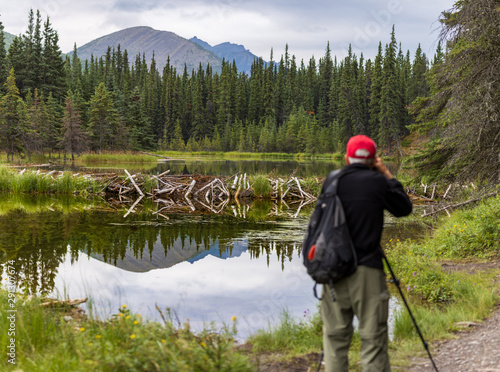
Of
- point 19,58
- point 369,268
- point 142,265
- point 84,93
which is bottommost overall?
point 142,265

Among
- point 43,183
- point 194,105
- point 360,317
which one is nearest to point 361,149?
point 360,317

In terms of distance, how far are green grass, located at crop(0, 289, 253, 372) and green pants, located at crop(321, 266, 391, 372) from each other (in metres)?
0.80

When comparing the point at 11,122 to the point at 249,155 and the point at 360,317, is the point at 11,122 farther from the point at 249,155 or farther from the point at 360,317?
the point at 360,317

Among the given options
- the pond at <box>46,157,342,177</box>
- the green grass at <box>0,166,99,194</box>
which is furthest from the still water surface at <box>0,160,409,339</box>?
the pond at <box>46,157,342,177</box>

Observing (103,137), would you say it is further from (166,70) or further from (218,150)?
(166,70)

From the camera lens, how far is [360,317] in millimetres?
3604

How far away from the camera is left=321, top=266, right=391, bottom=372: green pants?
11.7 ft

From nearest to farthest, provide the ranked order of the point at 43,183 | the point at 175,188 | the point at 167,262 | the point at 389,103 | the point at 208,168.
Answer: the point at 167,262 → the point at 43,183 → the point at 175,188 → the point at 208,168 → the point at 389,103

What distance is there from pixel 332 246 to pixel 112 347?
217cm

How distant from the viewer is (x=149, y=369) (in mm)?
3535

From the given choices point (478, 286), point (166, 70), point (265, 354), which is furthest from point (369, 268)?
point (166, 70)

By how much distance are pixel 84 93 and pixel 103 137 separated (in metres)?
15.7

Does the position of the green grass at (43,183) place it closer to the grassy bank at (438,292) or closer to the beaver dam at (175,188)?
the beaver dam at (175,188)

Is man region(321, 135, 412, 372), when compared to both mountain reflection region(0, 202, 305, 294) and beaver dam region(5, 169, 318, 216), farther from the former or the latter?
beaver dam region(5, 169, 318, 216)
